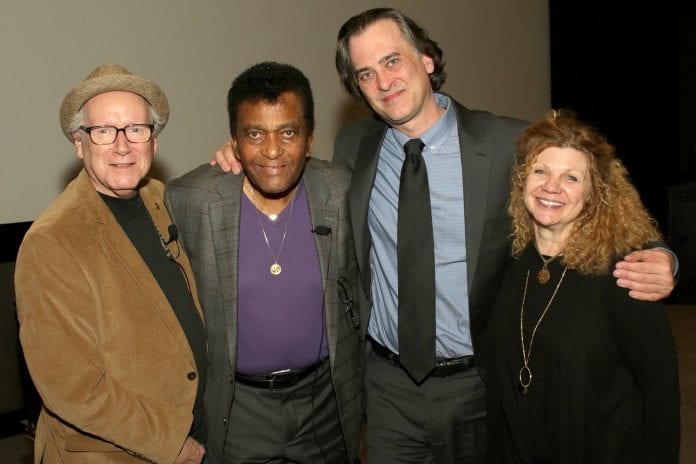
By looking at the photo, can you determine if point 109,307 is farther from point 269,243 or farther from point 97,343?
point 269,243

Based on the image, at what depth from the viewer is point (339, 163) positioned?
2863 millimetres

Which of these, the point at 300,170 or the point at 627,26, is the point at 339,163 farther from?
the point at 627,26

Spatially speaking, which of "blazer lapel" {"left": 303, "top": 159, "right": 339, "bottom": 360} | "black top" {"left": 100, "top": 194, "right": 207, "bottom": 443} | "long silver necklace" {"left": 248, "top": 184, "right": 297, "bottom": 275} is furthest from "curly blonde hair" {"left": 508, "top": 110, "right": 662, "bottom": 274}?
"black top" {"left": 100, "top": 194, "right": 207, "bottom": 443}

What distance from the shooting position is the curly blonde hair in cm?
212

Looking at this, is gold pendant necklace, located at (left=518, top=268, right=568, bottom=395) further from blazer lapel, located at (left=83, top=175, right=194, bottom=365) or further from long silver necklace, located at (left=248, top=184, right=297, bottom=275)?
blazer lapel, located at (left=83, top=175, right=194, bottom=365)

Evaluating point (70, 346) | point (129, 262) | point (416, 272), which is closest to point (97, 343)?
point (70, 346)

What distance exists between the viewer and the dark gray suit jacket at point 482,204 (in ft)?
7.95

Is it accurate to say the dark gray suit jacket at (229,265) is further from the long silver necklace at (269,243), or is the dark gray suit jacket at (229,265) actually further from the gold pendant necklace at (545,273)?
the gold pendant necklace at (545,273)

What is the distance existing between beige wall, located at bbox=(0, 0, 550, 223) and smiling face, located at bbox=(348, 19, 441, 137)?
75.2 inches

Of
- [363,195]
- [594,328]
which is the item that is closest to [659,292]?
[594,328]

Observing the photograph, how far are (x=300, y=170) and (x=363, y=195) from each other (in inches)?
10.9

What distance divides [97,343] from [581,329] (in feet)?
4.61

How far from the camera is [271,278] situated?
2.43 metres

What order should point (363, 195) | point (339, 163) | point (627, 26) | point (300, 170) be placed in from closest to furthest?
point (300, 170), point (363, 195), point (339, 163), point (627, 26)
